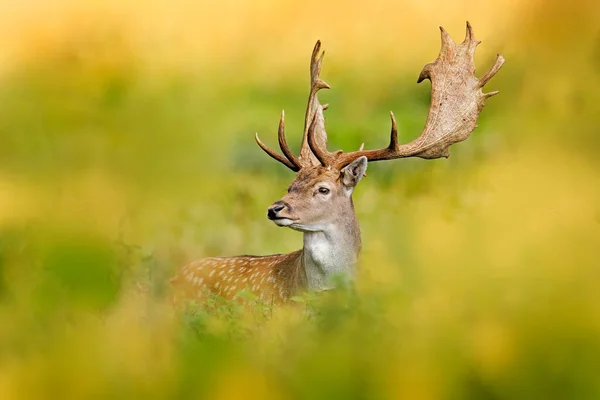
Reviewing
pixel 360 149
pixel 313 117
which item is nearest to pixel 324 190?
pixel 360 149

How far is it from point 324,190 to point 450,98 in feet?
4.01

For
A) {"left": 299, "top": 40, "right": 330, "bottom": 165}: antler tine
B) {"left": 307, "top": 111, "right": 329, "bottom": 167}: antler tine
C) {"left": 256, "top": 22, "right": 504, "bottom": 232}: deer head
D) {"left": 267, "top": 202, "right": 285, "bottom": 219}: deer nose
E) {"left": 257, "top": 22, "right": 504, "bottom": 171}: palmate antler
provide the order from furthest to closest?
{"left": 299, "top": 40, "right": 330, "bottom": 165}: antler tine → {"left": 257, "top": 22, "right": 504, "bottom": 171}: palmate antler → {"left": 307, "top": 111, "right": 329, "bottom": 167}: antler tine → {"left": 256, "top": 22, "right": 504, "bottom": 232}: deer head → {"left": 267, "top": 202, "right": 285, "bottom": 219}: deer nose

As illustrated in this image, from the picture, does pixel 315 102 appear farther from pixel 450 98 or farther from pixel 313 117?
pixel 450 98

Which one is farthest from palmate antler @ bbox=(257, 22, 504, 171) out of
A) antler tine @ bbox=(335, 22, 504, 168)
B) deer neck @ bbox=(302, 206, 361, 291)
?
deer neck @ bbox=(302, 206, 361, 291)

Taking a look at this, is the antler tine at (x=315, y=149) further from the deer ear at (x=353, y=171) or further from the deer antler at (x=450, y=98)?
the deer antler at (x=450, y=98)

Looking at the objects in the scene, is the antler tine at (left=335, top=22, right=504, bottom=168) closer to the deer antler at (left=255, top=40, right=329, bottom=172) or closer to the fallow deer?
the fallow deer

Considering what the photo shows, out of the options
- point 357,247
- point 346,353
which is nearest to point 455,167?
point 357,247

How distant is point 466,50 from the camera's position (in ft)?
23.6

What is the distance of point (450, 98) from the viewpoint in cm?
709

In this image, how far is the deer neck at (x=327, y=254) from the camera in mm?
6410

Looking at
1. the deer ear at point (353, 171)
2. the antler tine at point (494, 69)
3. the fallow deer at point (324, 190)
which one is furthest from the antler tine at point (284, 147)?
the antler tine at point (494, 69)

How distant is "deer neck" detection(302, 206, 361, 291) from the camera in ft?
21.0

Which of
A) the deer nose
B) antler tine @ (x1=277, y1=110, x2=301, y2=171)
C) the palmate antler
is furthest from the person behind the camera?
the palmate antler

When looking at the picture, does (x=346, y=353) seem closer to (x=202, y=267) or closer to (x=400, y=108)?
(x=202, y=267)
